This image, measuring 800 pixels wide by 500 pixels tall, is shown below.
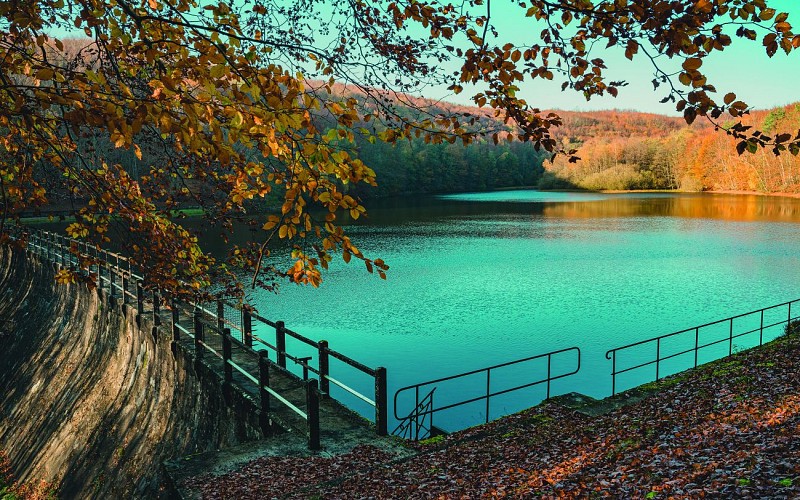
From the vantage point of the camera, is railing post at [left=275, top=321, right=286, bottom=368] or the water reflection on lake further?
the water reflection on lake

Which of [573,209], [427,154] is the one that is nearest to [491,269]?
[573,209]

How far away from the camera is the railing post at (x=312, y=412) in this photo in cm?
819

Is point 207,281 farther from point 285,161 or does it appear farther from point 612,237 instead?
point 612,237

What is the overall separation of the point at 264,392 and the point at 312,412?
4.82ft

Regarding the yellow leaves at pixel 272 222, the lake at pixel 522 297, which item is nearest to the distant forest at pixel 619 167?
the lake at pixel 522 297

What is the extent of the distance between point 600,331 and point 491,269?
14.0 m

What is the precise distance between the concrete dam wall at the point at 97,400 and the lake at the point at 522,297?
695 cm

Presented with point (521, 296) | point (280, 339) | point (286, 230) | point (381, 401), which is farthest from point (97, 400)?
point (521, 296)

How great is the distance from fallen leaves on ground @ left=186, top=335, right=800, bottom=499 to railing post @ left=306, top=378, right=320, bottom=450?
305mm

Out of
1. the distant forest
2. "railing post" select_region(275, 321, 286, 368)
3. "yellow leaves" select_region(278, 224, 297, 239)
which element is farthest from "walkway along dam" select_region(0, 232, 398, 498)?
the distant forest

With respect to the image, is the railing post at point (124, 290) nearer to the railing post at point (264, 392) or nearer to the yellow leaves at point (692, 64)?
the railing post at point (264, 392)

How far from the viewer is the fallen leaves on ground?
679cm

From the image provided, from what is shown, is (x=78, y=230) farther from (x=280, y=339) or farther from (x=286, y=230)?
(x=280, y=339)

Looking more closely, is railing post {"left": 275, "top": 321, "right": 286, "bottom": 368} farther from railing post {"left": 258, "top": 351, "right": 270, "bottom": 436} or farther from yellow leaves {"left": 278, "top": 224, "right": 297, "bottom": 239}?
yellow leaves {"left": 278, "top": 224, "right": 297, "bottom": 239}
